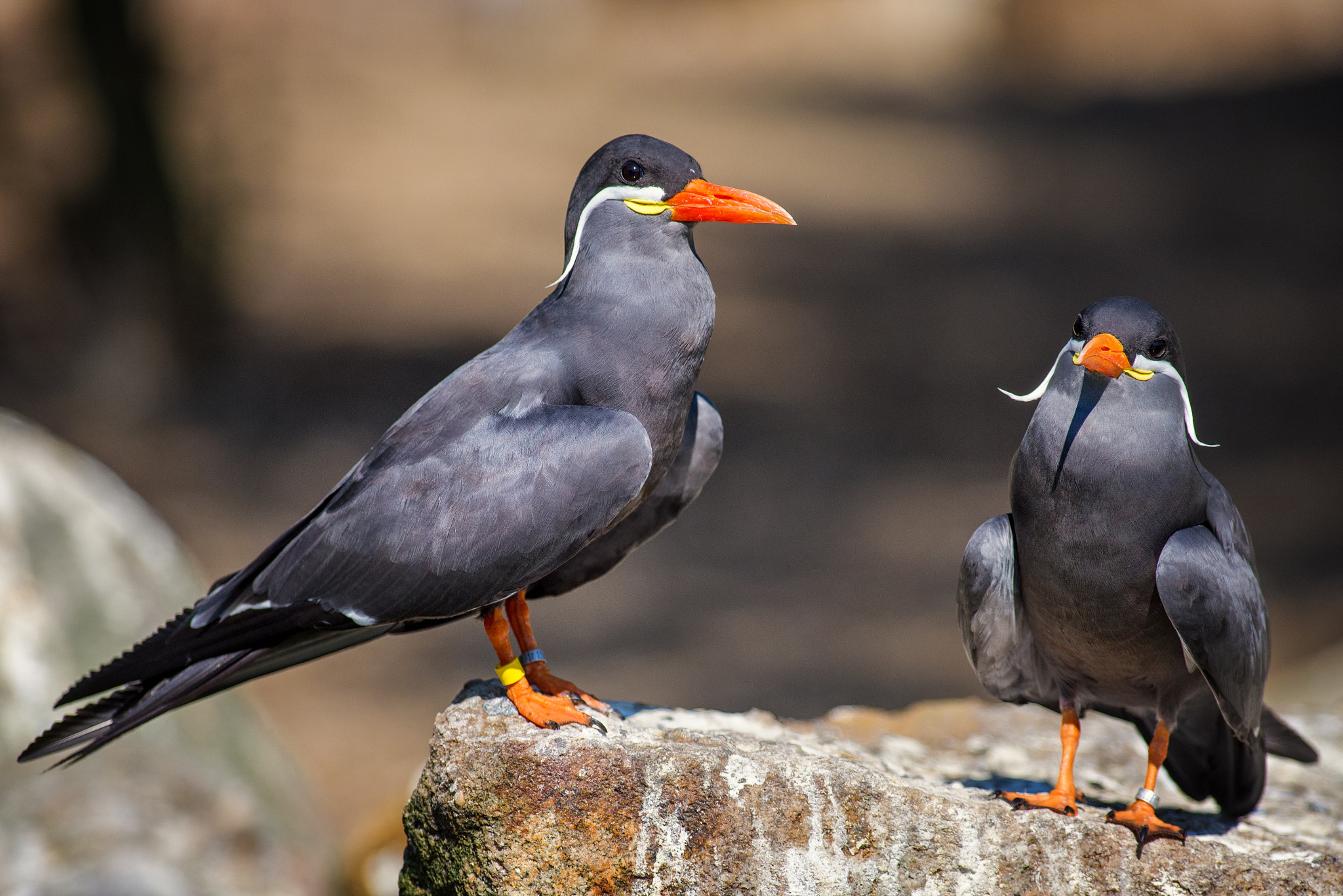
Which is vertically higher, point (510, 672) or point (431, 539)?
point (431, 539)

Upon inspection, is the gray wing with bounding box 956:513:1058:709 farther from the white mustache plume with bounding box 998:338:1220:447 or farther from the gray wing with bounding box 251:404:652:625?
the gray wing with bounding box 251:404:652:625

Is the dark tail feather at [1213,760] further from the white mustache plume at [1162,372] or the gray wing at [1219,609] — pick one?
the white mustache plume at [1162,372]

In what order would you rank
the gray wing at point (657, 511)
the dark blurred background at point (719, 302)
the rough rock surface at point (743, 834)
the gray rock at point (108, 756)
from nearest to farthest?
the rough rock surface at point (743, 834) → the gray wing at point (657, 511) → the gray rock at point (108, 756) → the dark blurred background at point (719, 302)

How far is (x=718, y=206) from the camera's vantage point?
3.89 metres

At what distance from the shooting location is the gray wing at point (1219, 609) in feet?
11.4

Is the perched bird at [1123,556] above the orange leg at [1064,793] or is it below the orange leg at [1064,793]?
above

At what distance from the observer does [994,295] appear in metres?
15.3

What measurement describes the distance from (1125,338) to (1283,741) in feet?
5.97

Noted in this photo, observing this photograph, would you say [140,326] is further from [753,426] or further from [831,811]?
[831,811]

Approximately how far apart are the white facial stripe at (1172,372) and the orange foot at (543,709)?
6.22ft

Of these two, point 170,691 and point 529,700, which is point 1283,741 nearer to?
point 529,700

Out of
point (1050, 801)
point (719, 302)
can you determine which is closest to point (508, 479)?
point (1050, 801)

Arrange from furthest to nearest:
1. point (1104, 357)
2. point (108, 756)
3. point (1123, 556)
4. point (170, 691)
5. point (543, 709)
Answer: point (108, 756)
point (543, 709)
point (170, 691)
point (1123, 556)
point (1104, 357)

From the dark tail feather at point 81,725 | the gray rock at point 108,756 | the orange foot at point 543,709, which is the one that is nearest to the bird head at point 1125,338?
the orange foot at point 543,709
